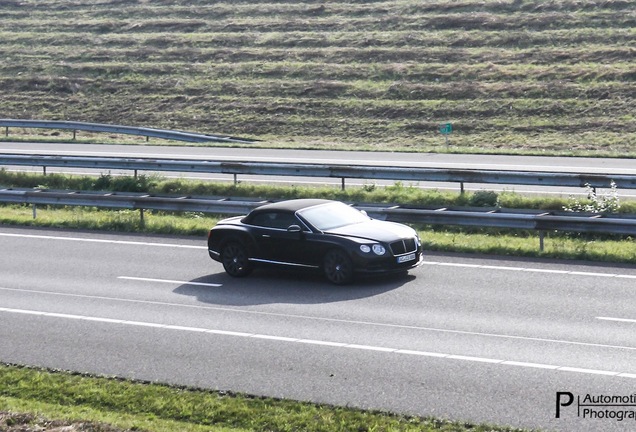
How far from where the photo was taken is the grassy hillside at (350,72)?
3622 centimetres

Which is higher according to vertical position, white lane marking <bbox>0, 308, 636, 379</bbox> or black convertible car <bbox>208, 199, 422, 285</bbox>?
black convertible car <bbox>208, 199, 422, 285</bbox>

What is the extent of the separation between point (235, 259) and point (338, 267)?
197cm

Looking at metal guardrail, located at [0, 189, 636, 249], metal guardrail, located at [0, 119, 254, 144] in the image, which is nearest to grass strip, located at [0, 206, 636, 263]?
metal guardrail, located at [0, 189, 636, 249]

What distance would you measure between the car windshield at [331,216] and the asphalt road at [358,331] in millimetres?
924

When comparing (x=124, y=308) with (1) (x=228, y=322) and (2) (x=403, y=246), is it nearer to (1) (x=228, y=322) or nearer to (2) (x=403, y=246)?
(1) (x=228, y=322)

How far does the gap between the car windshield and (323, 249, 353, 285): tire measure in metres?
0.56

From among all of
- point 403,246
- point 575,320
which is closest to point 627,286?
point 575,320

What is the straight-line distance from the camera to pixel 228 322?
1402 cm

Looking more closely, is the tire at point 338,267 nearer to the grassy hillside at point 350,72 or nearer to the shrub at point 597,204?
the shrub at point 597,204

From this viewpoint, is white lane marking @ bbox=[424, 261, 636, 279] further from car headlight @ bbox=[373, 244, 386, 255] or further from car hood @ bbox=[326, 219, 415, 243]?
car headlight @ bbox=[373, 244, 386, 255]

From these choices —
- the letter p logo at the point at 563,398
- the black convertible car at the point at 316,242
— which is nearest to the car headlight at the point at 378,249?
the black convertible car at the point at 316,242

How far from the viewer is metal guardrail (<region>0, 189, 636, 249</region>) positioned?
58.8ft

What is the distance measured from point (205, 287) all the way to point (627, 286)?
6.35 metres

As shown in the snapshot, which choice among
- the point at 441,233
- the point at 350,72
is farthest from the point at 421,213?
the point at 350,72
